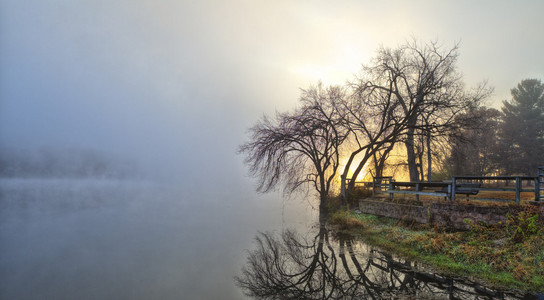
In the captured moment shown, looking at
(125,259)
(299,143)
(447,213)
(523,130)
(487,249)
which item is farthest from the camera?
(523,130)

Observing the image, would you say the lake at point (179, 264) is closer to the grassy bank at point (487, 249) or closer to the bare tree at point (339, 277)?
the bare tree at point (339, 277)

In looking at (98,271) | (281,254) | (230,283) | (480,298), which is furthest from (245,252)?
(480,298)

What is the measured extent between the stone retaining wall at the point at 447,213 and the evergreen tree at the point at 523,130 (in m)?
34.2

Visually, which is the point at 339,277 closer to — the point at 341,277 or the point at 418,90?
the point at 341,277

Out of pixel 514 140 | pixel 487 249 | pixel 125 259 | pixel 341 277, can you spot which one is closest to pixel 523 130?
pixel 514 140

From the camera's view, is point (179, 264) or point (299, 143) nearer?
point (179, 264)

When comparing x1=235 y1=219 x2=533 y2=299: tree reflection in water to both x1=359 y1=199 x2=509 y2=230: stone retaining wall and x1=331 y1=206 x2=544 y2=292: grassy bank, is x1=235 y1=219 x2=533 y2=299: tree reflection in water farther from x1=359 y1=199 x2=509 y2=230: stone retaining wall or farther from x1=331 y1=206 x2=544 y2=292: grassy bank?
x1=359 y1=199 x2=509 y2=230: stone retaining wall

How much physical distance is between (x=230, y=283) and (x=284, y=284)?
6.42 feet

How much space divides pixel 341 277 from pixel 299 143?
13125 millimetres

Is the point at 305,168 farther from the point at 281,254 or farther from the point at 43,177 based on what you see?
the point at 43,177

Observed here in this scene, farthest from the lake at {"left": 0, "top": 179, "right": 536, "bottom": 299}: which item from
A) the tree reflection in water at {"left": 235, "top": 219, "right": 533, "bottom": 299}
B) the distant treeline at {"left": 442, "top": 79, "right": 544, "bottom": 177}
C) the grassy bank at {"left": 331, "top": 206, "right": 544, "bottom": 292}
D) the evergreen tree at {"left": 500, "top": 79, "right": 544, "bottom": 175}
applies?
the evergreen tree at {"left": 500, "top": 79, "right": 544, "bottom": 175}

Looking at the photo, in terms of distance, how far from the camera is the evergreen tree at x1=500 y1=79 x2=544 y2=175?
132 feet

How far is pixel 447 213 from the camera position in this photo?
12.5 meters

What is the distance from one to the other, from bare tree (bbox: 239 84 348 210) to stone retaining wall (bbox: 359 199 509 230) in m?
6.89
